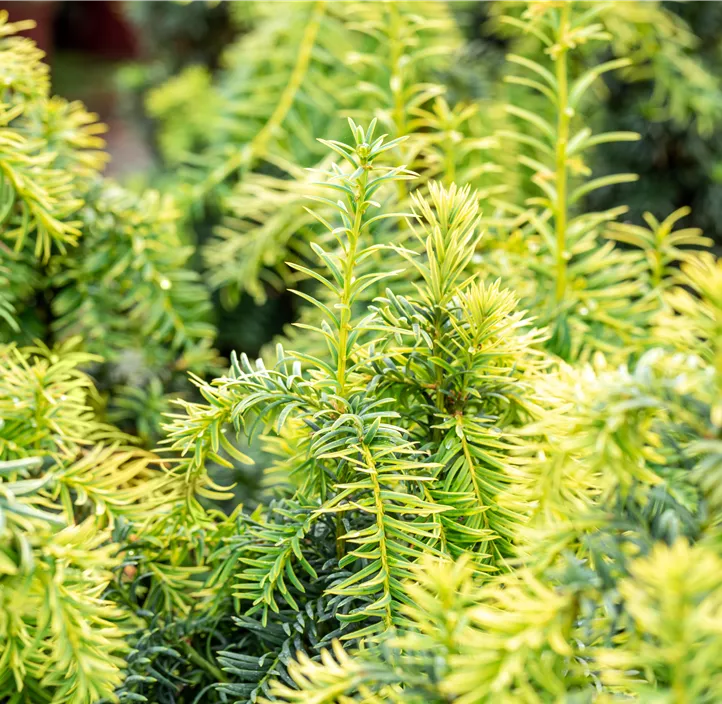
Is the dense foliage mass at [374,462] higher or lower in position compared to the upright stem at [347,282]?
lower

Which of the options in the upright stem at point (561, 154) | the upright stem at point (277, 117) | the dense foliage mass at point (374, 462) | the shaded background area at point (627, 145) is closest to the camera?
the dense foliage mass at point (374, 462)

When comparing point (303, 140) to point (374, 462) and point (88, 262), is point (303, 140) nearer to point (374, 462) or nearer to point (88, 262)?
point (88, 262)

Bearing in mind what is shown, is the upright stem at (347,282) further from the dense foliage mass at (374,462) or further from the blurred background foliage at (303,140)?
the blurred background foliage at (303,140)

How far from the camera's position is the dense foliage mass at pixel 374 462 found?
235 millimetres

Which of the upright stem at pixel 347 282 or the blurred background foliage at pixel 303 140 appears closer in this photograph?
the upright stem at pixel 347 282

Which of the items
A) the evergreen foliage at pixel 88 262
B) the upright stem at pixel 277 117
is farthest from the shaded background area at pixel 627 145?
the evergreen foliage at pixel 88 262

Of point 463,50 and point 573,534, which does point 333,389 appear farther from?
point 463,50

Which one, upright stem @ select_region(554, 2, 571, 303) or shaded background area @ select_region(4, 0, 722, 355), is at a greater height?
upright stem @ select_region(554, 2, 571, 303)

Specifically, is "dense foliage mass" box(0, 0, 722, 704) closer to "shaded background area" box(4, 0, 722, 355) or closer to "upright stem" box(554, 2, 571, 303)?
"upright stem" box(554, 2, 571, 303)

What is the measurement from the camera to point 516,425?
37cm

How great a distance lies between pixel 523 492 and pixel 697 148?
0.65 m

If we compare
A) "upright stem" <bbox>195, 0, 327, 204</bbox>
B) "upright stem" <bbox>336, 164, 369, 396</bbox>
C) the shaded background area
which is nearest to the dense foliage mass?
"upright stem" <bbox>336, 164, 369, 396</bbox>

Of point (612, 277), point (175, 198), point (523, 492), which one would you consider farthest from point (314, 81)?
point (523, 492)

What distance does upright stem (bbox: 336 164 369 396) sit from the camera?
288 millimetres
